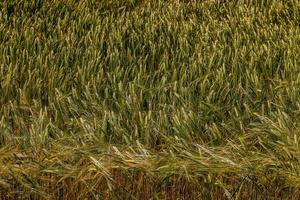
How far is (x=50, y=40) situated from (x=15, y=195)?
1061 millimetres

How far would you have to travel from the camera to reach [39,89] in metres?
2.43

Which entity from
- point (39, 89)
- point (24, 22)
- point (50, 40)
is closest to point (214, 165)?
point (39, 89)

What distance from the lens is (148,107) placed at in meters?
2.34

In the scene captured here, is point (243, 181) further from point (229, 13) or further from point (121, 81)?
point (229, 13)

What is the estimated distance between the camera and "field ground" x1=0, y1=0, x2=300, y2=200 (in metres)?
1.96

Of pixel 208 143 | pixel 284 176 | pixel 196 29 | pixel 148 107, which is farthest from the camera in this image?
pixel 196 29

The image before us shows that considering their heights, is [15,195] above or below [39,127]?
below

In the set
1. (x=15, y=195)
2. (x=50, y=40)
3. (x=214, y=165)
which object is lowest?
(x=15, y=195)

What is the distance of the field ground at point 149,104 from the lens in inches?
77.2

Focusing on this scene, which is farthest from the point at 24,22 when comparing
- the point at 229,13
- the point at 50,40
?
the point at 229,13

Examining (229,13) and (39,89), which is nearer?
(39,89)

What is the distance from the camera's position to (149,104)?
7.52 ft

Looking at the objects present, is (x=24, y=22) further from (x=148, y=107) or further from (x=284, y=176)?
(x=284, y=176)

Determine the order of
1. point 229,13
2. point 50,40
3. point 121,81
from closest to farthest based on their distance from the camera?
1. point 121,81
2. point 50,40
3. point 229,13
